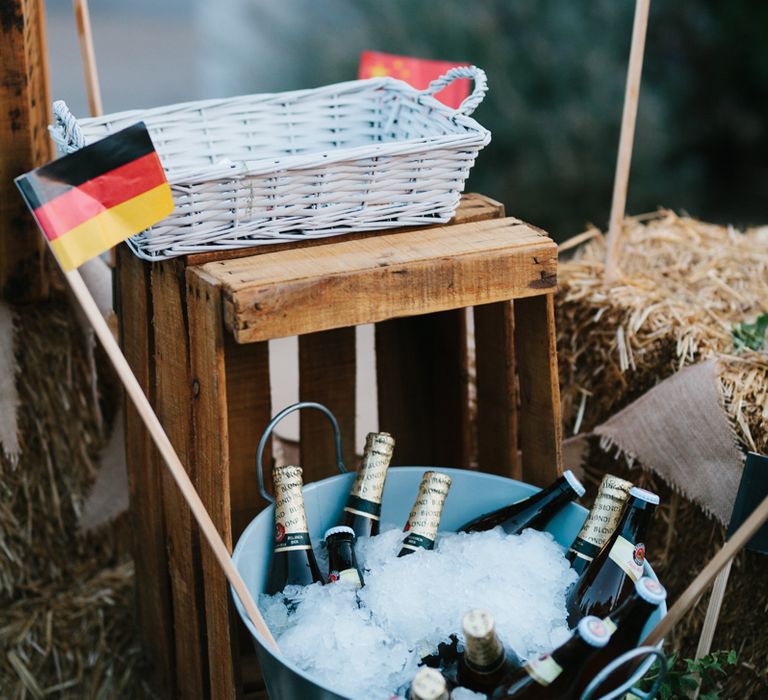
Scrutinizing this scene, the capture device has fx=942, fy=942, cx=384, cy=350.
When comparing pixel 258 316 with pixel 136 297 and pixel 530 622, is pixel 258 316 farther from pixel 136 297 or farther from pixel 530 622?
pixel 530 622

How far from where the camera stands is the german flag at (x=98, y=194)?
1.25 meters

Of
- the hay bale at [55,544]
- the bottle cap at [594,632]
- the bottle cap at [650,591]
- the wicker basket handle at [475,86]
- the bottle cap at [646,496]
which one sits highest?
the wicker basket handle at [475,86]

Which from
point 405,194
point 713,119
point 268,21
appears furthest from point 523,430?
point 713,119

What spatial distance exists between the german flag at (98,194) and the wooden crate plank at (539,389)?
0.75 m

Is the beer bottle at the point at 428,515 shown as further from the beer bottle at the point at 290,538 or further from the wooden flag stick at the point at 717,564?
the wooden flag stick at the point at 717,564

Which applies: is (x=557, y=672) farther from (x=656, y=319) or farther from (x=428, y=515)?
(x=656, y=319)

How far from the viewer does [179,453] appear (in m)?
1.68

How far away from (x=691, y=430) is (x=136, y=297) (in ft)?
3.78

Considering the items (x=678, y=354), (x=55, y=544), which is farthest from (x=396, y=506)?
(x=55, y=544)

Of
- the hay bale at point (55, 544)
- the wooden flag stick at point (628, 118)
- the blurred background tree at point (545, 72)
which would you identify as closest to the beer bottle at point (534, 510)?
the wooden flag stick at point (628, 118)

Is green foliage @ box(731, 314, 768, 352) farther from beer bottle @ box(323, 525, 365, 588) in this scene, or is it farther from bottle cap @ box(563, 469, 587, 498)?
beer bottle @ box(323, 525, 365, 588)

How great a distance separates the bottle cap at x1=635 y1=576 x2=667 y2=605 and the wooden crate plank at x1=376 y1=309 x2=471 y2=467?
866 mm

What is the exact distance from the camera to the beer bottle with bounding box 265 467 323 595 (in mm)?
1551

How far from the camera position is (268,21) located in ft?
13.6
